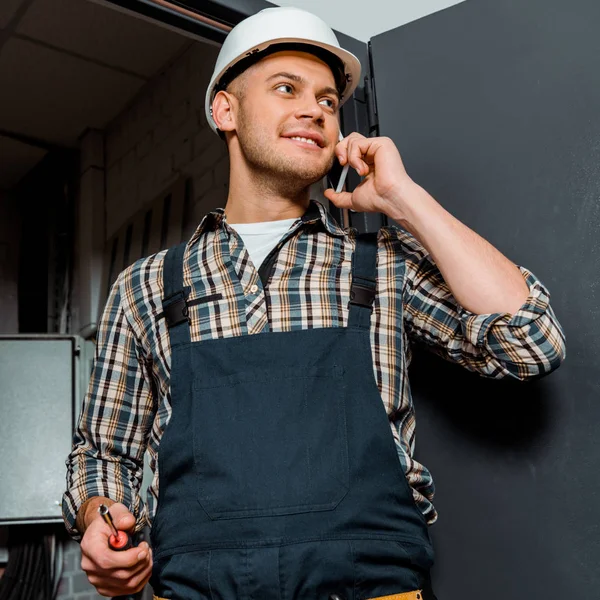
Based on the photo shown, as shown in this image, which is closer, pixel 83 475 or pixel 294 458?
pixel 294 458

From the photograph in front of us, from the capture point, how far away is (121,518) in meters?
1.08

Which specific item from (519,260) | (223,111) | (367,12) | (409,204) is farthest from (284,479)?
(367,12)

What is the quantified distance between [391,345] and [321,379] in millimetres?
177

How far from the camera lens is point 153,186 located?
321cm

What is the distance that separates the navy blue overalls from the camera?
1.03m

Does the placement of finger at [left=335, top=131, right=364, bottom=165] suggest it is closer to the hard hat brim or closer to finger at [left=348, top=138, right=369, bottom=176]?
finger at [left=348, top=138, right=369, bottom=176]

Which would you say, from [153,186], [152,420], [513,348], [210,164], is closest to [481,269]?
[513,348]

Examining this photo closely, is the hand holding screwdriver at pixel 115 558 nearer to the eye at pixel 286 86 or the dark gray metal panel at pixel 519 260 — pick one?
the dark gray metal panel at pixel 519 260

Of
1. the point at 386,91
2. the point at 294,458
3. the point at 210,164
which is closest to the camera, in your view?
the point at 294,458

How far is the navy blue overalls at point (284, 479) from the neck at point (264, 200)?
14.0 inches

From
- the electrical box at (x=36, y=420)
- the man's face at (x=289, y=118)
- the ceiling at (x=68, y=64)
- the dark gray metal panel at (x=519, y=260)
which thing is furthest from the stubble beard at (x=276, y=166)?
the electrical box at (x=36, y=420)

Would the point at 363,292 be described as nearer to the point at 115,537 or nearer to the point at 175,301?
the point at 175,301

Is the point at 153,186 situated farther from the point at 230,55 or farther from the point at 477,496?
the point at 477,496

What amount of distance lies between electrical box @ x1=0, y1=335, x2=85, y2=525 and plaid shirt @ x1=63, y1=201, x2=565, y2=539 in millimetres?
1783
